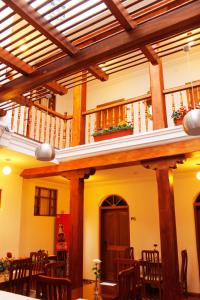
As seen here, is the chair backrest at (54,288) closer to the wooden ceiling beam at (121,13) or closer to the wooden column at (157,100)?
the wooden ceiling beam at (121,13)

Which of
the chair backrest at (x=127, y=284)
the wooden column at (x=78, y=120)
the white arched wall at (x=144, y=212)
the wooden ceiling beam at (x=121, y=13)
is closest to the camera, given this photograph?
the wooden ceiling beam at (x=121, y=13)

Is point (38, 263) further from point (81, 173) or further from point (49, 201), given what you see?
point (49, 201)

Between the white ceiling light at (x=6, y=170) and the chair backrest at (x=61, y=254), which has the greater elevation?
the white ceiling light at (x=6, y=170)

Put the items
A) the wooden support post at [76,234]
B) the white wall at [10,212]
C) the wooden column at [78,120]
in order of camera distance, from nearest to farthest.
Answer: the wooden support post at [76,234] → the wooden column at [78,120] → the white wall at [10,212]

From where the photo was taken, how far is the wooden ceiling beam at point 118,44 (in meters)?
2.03

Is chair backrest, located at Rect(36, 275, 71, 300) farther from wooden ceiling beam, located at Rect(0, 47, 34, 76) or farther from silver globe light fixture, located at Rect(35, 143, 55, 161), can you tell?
wooden ceiling beam, located at Rect(0, 47, 34, 76)

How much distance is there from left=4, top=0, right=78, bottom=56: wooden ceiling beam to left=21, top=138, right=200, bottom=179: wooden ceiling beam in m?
2.94

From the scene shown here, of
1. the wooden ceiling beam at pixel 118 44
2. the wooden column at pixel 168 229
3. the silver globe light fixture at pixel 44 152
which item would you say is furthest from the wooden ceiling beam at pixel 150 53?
the wooden column at pixel 168 229

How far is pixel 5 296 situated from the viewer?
91.6 inches

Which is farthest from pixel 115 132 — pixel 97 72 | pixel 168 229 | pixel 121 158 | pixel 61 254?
pixel 61 254

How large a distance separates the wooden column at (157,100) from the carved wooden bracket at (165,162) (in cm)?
60

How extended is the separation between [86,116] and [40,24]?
5739mm

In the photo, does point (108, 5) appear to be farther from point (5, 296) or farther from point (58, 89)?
point (5, 296)

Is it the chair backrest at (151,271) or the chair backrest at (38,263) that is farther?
the chair backrest at (151,271)
